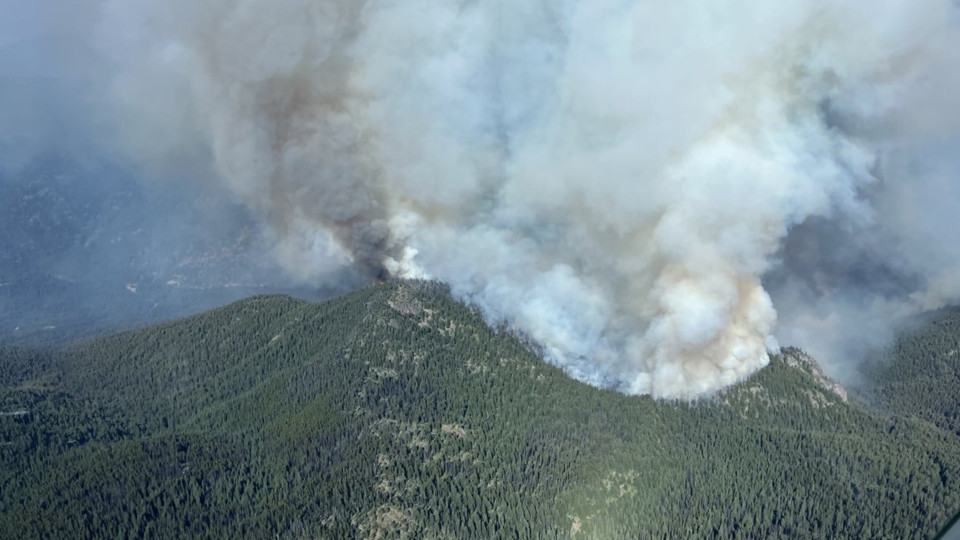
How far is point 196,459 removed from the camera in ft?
285

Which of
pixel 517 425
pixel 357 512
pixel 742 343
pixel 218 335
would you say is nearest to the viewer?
pixel 357 512

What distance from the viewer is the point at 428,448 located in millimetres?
88250

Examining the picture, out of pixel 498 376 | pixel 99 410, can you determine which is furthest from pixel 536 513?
pixel 99 410

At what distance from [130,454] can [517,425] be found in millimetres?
37549

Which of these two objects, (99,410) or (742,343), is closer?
(742,343)

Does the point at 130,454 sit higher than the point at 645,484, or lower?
lower

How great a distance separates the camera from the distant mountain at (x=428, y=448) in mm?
78062

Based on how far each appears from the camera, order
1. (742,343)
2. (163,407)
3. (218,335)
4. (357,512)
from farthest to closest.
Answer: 1. (218,335)
2. (163,407)
3. (742,343)
4. (357,512)

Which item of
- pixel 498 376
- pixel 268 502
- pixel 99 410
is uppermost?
pixel 498 376

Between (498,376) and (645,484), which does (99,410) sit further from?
(645,484)

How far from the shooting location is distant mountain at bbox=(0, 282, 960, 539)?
78.1 metres

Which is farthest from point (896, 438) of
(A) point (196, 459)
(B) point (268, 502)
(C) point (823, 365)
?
(A) point (196, 459)

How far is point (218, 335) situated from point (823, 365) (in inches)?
3112

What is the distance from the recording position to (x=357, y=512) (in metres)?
78.1
